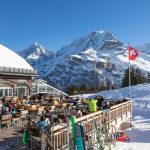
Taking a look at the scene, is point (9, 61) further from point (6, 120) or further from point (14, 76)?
point (6, 120)

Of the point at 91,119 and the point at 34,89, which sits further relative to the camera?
the point at 34,89

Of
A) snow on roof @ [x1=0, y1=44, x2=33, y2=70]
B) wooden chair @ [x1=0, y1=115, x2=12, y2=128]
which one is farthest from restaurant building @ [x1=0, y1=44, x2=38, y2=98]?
wooden chair @ [x1=0, y1=115, x2=12, y2=128]

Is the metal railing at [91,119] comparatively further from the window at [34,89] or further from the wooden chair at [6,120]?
the window at [34,89]

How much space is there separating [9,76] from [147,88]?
29.0m

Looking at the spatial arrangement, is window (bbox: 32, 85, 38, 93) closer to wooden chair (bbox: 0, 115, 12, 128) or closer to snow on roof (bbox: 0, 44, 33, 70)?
snow on roof (bbox: 0, 44, 33, 70)

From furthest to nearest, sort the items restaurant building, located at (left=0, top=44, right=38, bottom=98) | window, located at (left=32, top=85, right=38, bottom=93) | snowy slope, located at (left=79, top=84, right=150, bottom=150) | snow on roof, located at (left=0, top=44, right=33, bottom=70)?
1. window, located at (left=32, top=85, right=38, bottom=93)
2. snow on roof, located at (left=0, top=44, right=33, bottom=70)
3. restaurant building, located at (left=0, top=44, right=38, bottom=98)
4. snowy slope, located at (left=79, top=84, right=150, bottom=150)

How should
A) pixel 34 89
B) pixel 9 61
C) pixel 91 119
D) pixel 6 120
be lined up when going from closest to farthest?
pixel 91 119, pixel 6 120, pixel 9 61, pixel 34 89

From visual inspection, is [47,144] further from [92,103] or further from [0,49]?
[0,49]

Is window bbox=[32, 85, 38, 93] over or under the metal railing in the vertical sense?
over

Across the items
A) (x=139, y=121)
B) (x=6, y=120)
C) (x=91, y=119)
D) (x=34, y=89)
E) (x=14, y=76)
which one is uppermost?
(x=14, y=76)

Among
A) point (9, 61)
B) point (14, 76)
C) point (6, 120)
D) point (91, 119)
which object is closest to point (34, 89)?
point (14, 76)

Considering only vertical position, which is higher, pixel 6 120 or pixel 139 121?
pixel 6 120

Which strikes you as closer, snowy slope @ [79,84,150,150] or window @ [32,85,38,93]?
snowy slope @ [79,84,150,150]

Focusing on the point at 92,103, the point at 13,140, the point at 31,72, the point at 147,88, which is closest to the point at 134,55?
the point at 31,72
